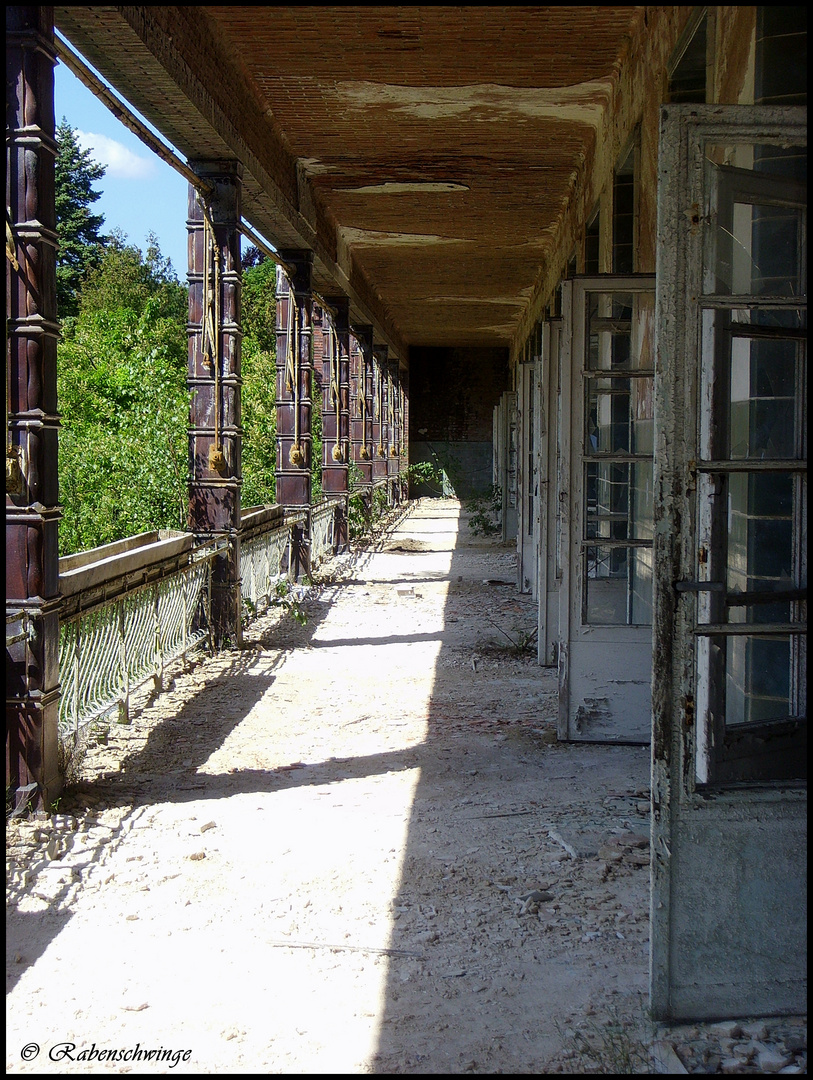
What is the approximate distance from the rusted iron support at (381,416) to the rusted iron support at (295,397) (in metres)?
9.10

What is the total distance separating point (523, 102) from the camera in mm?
7488

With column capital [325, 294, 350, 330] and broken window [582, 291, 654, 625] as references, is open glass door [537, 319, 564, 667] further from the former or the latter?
column capital [325, 294, 350, 330]

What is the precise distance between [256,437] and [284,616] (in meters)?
4.98

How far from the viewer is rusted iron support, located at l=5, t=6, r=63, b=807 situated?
4062mm

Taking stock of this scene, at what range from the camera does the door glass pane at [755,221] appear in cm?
263

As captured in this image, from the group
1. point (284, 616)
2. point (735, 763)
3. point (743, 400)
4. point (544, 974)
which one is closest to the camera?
point (735, 763)

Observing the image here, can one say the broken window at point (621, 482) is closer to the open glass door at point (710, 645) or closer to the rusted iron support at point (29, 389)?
the open glass door at point (710, 645)

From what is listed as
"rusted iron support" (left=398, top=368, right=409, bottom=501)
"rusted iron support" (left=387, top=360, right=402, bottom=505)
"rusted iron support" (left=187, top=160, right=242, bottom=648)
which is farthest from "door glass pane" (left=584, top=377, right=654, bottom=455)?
"rusted iron support" (left=398, top=368, right=409, bottom=501)

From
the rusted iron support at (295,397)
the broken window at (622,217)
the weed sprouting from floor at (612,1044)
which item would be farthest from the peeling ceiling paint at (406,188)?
the weed sprouting from floor at (612,1044)

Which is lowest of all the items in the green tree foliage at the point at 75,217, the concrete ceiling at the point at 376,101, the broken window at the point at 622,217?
the broken window at the point at 622,217

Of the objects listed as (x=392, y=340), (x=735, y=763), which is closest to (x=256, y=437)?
(x=392, y=340)

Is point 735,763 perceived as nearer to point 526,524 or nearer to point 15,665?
point 15,665

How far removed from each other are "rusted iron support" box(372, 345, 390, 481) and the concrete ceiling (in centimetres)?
917

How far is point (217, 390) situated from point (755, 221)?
510 cm
